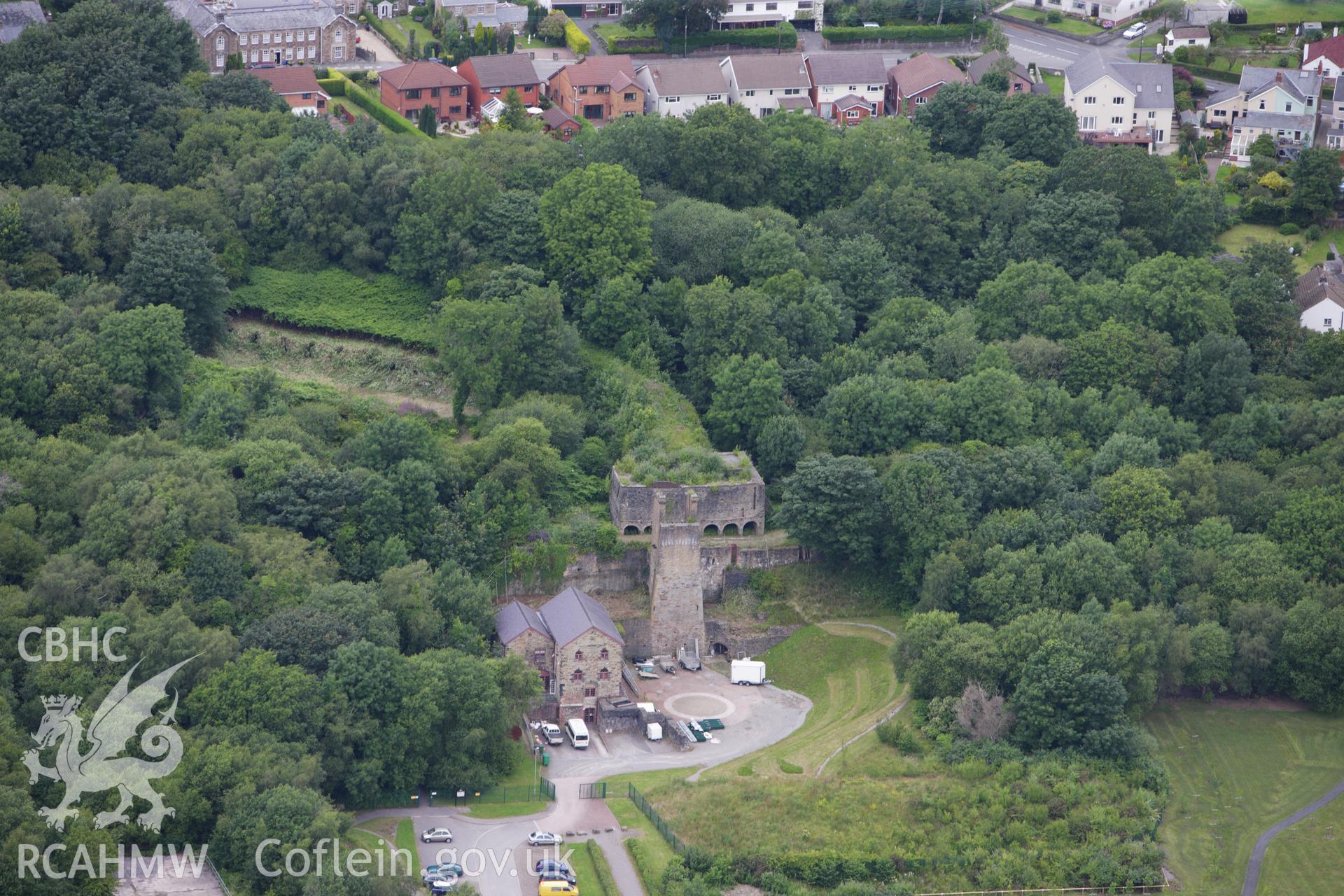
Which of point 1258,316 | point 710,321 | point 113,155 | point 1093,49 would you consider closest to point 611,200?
point 710,321

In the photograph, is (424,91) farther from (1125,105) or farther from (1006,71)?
(1125,105)

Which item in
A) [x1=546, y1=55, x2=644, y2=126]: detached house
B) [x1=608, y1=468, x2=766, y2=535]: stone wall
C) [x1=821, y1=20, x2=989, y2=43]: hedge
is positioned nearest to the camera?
[x1=608, y1=468, x2=766, y2=535]: stone wall

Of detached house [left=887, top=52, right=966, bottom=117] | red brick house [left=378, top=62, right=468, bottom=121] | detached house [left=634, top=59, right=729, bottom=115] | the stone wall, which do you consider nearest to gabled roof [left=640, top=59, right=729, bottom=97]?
detached house [left=634, top=59, right=729, bottom=115]

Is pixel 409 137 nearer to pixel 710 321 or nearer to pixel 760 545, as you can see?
pixel 710 321

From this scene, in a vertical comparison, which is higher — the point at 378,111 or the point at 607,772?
the point at 378,111

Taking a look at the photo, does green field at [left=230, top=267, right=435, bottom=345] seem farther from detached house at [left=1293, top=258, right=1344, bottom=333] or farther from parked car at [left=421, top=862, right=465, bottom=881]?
detached house at [left=1293, top=258, right=1344, bottom=333]

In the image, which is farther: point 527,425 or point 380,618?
point 527,425

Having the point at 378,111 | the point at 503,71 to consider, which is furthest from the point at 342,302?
the point at 503,71
